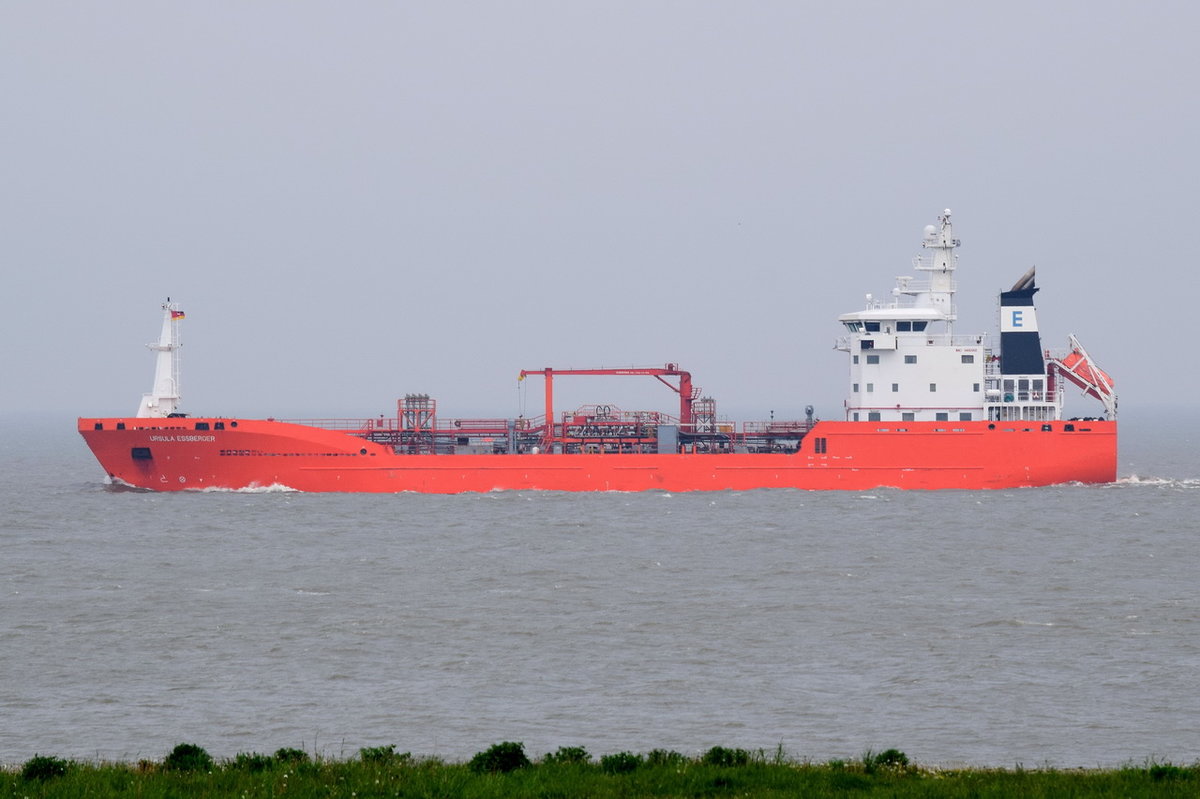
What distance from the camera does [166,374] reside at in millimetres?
48188

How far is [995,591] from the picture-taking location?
2777 cm

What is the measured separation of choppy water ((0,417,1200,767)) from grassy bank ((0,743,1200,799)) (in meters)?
1.61

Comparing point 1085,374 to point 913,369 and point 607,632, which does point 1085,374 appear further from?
point 607,632

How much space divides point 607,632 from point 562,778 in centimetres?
1031

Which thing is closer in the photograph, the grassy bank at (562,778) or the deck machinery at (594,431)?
the grassy bank at (562,778)

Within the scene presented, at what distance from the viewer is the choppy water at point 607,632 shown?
17.8 meters

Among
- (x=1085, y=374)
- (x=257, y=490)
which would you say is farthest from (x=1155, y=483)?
(x=257, y=490)

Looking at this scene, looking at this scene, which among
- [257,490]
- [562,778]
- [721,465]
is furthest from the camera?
[721,465]

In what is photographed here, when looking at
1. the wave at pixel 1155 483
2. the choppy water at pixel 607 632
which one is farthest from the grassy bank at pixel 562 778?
the wave at pixel 1155 483

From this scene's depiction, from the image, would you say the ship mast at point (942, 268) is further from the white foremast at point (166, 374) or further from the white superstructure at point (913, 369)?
the white foremast at point (166, 374)

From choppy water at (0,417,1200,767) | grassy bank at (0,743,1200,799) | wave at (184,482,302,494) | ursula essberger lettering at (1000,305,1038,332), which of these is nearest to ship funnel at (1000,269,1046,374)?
ursula essberger lettering at (1000,305,1038,332)

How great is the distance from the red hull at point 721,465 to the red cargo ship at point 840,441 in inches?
1.9

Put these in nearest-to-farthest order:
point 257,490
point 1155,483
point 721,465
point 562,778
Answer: point 562,778
point 257,490
point 721,465
point 1155,483

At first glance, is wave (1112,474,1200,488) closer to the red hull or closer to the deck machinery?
the red hull
